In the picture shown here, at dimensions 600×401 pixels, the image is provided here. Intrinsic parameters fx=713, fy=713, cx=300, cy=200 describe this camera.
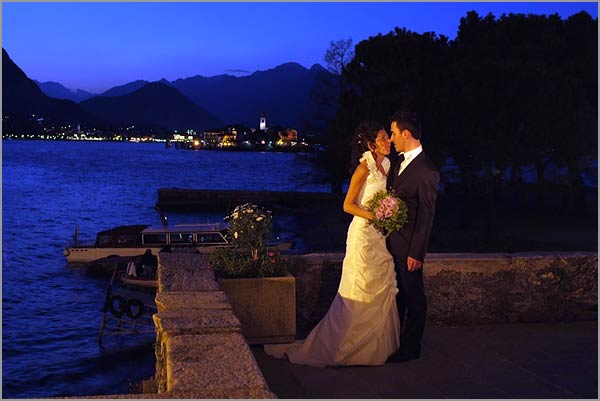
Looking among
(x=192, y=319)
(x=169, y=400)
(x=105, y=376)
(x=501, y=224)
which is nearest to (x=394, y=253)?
(x=192, y=319)

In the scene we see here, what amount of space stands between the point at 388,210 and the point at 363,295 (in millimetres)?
773

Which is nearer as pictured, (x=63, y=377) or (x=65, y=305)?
(x=63, y=377)

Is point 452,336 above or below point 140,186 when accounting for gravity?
above

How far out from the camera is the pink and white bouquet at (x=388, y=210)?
18.5 ft

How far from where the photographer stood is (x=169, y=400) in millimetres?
3016

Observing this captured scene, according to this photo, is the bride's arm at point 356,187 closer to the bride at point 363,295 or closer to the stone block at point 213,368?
the bride at point 363,295

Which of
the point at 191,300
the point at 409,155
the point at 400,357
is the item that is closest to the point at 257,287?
the point at 191,300

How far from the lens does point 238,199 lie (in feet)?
206

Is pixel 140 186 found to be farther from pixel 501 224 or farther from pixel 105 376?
pixel 105 376

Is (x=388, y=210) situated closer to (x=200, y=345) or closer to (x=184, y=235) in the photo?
(x=200, y=345)

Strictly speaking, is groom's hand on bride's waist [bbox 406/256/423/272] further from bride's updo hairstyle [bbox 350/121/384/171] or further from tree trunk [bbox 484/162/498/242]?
tree trunk [bbox 484/162/498/242]

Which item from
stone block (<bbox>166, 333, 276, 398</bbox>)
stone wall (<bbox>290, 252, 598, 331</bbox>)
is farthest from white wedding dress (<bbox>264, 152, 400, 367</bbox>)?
stone block (<bbox>166, 333, 276, 398</bbox>)

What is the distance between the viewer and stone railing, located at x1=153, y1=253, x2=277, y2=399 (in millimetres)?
3203

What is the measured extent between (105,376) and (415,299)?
1562 centimetres
